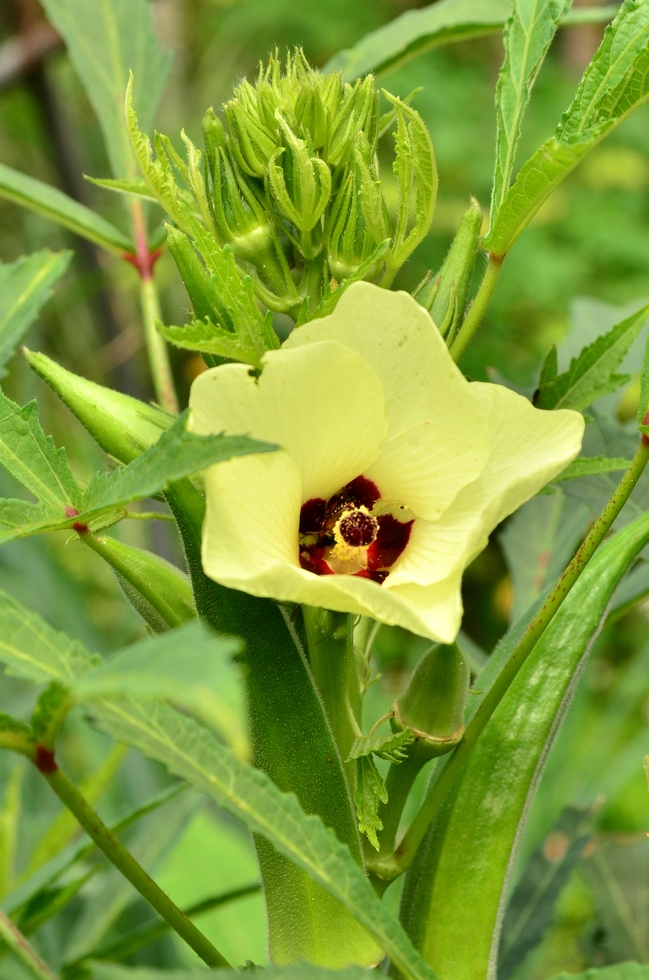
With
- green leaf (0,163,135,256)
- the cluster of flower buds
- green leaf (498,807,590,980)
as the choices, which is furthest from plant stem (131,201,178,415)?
green leaf (498,807,590,980)

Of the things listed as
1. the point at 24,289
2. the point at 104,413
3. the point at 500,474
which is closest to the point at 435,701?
the point at 500,474

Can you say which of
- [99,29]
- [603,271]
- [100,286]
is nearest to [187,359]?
[603,271]

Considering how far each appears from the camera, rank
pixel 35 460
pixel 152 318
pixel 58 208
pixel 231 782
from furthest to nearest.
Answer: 1. pixel 58 208
2. pixel 152 318
3. pixel 35 460
4. pixel 231 782

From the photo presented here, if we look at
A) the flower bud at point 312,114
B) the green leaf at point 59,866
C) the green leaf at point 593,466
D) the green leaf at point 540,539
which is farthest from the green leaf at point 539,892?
the flower bud at point 312,114

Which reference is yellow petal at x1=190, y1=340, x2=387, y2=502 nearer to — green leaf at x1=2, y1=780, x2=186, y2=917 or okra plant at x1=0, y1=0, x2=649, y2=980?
okra plant at x1=0, y1=0, x2=649, y2=980

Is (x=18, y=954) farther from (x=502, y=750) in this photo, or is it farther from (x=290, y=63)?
(x=290, y=63)

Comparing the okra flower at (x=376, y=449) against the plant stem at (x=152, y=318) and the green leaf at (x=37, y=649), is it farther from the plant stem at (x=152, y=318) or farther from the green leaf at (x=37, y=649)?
the plant stem at (x=152, y=318)

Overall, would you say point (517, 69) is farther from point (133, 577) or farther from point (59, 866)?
point (59, 866)
